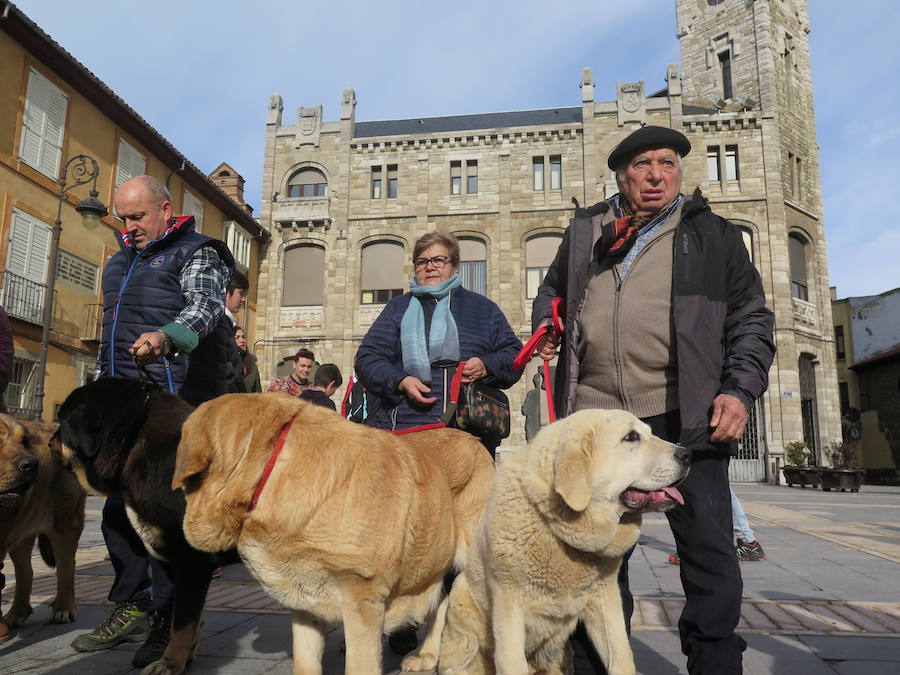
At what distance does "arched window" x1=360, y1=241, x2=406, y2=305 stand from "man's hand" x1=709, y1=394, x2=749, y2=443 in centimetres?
2623

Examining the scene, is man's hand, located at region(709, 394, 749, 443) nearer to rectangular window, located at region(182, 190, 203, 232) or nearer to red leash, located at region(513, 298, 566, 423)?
red leash, located at region(513, 298, 566, 423)

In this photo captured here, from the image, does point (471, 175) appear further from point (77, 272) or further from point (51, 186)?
point (51, 186)

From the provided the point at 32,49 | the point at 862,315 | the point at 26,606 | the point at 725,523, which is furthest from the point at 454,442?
the point at 862,315

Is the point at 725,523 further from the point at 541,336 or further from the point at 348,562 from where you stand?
the point at 348,562

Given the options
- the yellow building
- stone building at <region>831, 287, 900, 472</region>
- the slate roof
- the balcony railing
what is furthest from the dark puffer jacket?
stone building at <region>831, 287, 900, 472</region>

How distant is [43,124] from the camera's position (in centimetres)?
1789

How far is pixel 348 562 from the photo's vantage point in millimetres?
2396

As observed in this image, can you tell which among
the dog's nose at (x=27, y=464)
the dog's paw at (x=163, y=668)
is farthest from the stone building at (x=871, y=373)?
the dog's nose at (x=27, y=464)

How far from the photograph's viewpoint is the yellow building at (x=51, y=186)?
16.7 metres

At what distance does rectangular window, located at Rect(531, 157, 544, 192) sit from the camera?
94.5 feet

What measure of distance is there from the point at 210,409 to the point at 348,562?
0.84 meters

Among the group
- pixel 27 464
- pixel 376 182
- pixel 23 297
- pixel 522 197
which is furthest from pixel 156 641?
pixel 376 182

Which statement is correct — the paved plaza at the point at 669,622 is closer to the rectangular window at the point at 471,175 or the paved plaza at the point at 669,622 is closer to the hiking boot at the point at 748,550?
the hiking boot at the point at 748,550

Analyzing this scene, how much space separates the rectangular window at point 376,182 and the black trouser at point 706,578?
2829 cm
